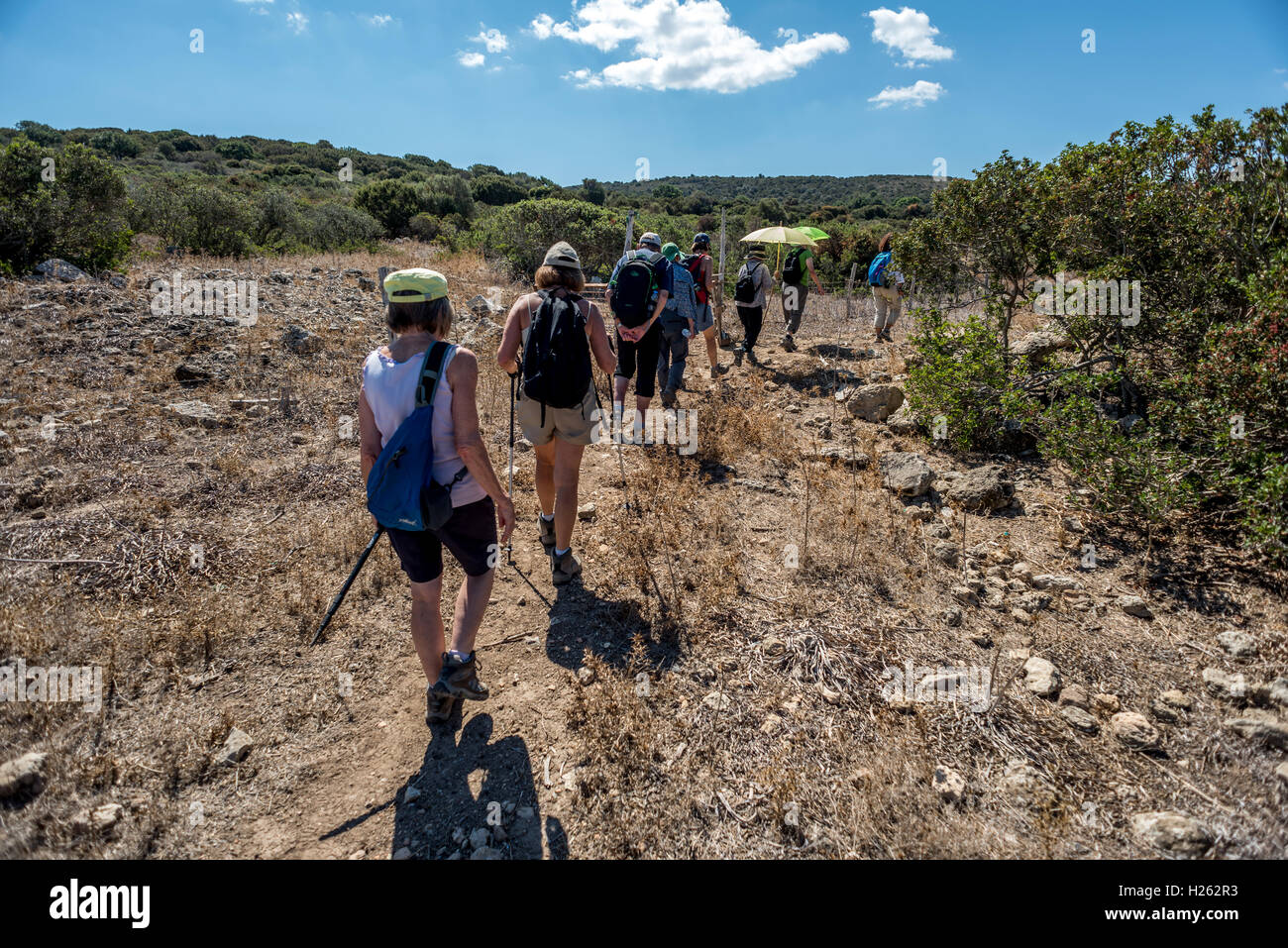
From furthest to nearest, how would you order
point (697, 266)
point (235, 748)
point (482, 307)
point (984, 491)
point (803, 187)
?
point (803, 187), point (482, 307), point (697, 266), point (984, 491), point (235, 748)

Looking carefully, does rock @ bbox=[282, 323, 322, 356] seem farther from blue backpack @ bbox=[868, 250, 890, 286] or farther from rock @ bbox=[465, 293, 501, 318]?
blue backpack @ bbox=[868, 250, 890, 286]

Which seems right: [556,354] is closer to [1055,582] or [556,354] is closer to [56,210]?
[1055,582]

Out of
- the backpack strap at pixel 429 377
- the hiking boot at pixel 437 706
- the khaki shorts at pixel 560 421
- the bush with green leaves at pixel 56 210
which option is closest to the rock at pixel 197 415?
the khaki shorts at pixel 560 421

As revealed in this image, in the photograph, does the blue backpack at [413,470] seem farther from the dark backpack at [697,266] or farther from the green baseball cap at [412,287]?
the dark backpack at [697,266]

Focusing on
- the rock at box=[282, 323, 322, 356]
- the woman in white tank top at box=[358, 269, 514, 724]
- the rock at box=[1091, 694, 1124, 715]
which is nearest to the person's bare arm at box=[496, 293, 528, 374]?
the woman in white tank top at box=[358, 269, 514, 724]

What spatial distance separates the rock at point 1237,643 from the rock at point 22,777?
5.15 m

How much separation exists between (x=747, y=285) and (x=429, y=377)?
6.41 m

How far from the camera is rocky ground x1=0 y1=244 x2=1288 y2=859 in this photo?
7.47ft

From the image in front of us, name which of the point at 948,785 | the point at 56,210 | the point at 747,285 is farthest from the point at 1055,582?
the point at 56,210

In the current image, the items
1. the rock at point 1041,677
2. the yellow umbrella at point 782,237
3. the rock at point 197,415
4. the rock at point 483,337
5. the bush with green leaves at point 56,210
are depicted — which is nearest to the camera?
the rock at point 1041,677

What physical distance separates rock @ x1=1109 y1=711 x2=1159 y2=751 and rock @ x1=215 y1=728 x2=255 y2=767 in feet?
12.1

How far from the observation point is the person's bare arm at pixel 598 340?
3330 mm

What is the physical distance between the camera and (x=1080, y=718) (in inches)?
106
